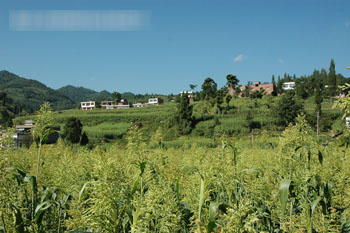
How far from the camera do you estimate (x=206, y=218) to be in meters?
2.39

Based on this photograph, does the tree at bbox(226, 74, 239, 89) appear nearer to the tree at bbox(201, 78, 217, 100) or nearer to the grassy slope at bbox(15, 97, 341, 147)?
the tree at bbox(201, 78, 217, 100)

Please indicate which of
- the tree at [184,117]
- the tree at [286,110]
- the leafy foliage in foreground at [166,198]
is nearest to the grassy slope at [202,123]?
the tree at [184,117]

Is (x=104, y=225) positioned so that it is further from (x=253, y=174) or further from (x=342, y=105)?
(x=253, y=174)

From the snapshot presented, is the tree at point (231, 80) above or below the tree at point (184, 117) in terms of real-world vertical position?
above

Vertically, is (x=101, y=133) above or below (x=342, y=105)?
below

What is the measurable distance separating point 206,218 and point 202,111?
57311mm

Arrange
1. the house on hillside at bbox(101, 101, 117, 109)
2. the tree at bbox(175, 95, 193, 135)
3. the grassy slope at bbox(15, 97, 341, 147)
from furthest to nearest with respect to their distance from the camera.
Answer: the house on hillside at bbox(101, 101, 117, 109) < the tree at bbox(175, 95, 193, 135) < the grassy slope at bbox(15, 97, 341, 147)

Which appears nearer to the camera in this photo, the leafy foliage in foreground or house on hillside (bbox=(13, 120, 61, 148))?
the leafy foliage in foreground

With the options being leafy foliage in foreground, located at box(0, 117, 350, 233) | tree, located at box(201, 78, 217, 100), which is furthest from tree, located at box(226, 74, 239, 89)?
leafy foliage in foreground, located at box(0, 117, 350, 233)

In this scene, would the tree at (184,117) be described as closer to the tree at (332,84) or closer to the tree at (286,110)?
the tree at (286,110)

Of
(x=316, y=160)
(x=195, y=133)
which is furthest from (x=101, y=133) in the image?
(x=316, y=160)

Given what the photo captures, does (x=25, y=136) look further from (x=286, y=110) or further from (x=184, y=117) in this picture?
(x=286, y=110)

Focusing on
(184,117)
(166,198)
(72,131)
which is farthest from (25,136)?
(166,198)

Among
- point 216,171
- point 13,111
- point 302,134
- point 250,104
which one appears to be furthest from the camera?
point 13,111
